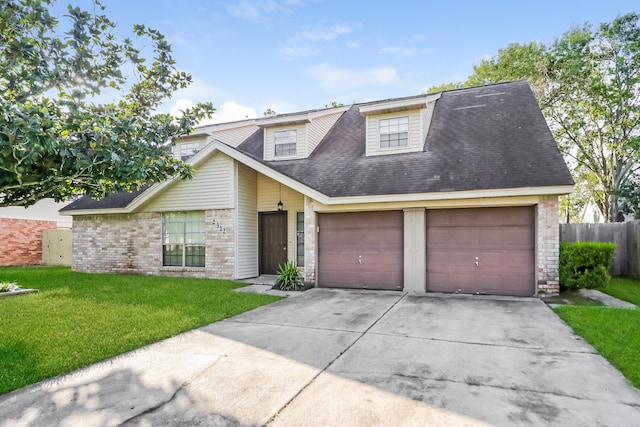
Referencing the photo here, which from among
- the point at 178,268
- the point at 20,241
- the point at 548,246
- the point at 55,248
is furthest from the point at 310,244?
the point at 20,241

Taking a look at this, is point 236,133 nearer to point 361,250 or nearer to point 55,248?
point 361,250

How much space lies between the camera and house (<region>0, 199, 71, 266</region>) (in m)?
17.5

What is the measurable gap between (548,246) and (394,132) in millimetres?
5489

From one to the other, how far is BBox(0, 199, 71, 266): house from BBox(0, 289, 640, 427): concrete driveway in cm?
1759

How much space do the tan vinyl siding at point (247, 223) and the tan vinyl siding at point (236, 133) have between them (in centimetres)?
371

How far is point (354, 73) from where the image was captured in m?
16.1

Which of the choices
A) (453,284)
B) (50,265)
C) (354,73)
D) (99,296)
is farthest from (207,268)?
(50,265)

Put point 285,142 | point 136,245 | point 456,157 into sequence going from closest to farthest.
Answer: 1. point 456,157
2. point 136,245
3. point 285,142

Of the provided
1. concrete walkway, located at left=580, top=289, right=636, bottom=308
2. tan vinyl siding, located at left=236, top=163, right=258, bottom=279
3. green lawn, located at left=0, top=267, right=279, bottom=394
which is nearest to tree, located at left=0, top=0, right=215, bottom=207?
green lawn, located at left=0, top=267, right=279, bottom=394

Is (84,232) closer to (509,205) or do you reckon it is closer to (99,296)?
(99,296)

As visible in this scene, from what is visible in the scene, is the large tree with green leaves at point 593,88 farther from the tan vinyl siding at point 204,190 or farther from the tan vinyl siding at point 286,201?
the tan vinyl siding at point 204,190

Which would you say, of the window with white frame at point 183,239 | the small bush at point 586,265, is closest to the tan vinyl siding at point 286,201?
the window with white frame at point 183,239

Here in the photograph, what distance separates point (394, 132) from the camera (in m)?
11.6

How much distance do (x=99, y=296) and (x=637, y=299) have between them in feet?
40.5
